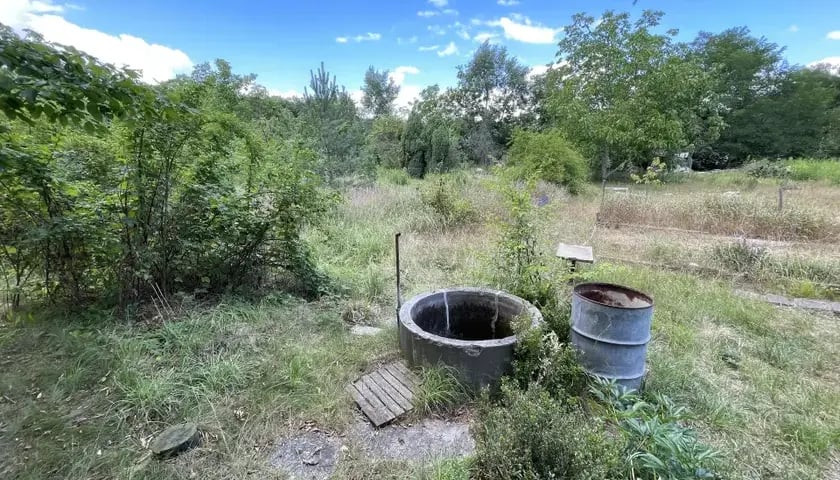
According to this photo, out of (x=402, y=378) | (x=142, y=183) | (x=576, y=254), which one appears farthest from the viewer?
(x=576, y=254)

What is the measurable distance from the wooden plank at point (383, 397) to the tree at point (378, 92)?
2391 centimetres

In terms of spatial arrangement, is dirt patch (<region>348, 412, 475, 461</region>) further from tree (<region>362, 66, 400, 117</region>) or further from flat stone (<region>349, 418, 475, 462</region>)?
tree (<region>362, 66, 400, 117</region>)

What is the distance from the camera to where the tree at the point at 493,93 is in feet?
65.3

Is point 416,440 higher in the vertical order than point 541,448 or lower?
lower

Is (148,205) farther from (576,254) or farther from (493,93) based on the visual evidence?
(493,93)

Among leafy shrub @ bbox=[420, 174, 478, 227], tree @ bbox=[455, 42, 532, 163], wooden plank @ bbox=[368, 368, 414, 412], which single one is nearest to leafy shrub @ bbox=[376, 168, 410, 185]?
leafy shrub @ bbox=[420, 174, 478, 227]

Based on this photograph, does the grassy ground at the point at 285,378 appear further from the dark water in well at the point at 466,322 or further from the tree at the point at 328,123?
the tree at the point at 328,123

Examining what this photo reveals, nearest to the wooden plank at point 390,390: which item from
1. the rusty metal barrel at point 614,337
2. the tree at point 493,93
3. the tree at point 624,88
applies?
the rusty metal barrel at point 614,337

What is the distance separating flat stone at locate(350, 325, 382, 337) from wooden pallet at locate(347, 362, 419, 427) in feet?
1.55

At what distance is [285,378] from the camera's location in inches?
87.4

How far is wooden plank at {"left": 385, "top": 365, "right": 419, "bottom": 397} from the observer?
2.21 metres

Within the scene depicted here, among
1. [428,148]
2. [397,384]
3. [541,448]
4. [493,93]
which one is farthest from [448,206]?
[493,93]

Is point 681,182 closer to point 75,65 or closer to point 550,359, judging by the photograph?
point 550,359

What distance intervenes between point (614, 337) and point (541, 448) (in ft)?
2.90
